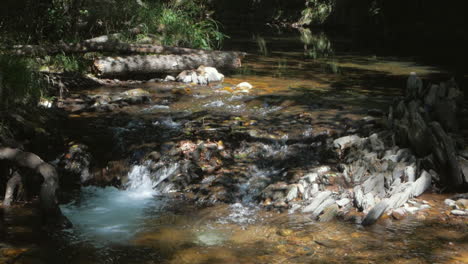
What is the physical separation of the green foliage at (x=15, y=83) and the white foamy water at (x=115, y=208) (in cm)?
174

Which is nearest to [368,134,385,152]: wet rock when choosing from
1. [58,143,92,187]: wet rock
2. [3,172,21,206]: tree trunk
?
[58,143,92,187]: wet rock

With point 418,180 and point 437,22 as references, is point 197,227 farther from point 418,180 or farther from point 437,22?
point 437,22

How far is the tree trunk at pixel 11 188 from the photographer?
547 cm

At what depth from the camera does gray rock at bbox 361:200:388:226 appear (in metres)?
5.02

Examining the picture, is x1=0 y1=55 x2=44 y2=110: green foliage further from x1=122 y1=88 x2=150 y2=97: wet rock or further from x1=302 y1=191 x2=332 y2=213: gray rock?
x1=302 y1=191 x2=332 y2=213: gray rock

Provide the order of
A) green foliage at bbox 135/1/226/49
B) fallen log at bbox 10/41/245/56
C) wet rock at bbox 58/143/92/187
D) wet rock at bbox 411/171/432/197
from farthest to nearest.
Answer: green foliage at bbox 135/1/226/49 < fallen log at bbox 10/41/245/56 < wet rock at bbox 58/143/92/187 < wet rock at bbox 411/171/432/197

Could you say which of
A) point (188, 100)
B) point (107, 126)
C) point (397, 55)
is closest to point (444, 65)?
point (397, 55)

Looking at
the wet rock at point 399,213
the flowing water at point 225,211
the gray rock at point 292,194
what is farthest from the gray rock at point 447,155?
the gray rock at point 292,194

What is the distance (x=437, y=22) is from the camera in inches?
1001

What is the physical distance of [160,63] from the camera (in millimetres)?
11969

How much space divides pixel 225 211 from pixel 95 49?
6677 millimetres

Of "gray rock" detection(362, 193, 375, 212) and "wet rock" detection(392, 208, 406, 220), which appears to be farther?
"gray rock" detection(362, 193, 375, 212)

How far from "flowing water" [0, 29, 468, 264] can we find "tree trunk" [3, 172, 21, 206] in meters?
0.19

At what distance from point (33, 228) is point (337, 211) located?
3113mm
